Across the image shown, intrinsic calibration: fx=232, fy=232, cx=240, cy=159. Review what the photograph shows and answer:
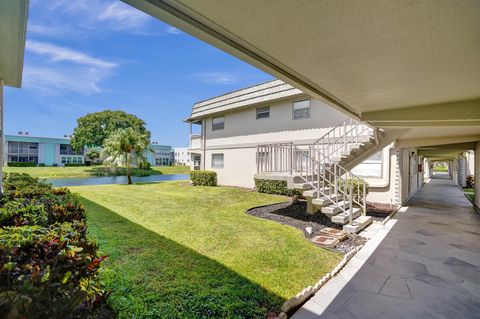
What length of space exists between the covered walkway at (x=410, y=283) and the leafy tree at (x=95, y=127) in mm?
35819

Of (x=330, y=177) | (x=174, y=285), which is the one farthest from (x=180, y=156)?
(x=174, y=285)

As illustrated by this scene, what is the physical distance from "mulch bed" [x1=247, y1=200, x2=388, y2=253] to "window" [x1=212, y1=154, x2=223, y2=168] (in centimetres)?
720

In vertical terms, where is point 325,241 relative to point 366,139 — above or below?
below

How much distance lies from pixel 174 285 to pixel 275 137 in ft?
33.3

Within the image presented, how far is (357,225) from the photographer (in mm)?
5957

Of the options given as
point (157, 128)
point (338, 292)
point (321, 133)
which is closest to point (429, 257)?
point (338, 292)

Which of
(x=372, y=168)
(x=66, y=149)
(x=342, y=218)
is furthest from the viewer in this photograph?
(x=66, y=149)

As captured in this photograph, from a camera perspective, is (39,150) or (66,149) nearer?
(39,150)

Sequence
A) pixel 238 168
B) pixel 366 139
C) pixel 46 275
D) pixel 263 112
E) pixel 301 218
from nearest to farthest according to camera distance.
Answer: pixel 46 275 → pixel 301 218 → pixel 366 139 → pixel 263 112 → pixel 238 168

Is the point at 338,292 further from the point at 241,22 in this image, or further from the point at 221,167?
the point at 221,167

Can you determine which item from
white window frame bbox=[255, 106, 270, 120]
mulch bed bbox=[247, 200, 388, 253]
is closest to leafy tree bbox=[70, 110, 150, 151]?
white window frame bbox=[255, 106, 270, 120]

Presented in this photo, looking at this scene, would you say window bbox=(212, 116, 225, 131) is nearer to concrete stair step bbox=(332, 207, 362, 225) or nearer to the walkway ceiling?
concrete stair step bbox=(332, 207, 362, 225)

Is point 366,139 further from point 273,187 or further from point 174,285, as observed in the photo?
point 174,285

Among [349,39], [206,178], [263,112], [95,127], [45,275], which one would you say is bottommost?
[206,178]
